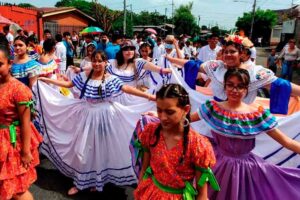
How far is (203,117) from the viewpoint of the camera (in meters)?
2.74

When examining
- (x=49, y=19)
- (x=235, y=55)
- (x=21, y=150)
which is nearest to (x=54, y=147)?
(x=21, y=150)

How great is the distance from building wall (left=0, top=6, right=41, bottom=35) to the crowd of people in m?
22.8

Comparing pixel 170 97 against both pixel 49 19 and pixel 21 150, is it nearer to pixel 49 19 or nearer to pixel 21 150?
pixel 21 150

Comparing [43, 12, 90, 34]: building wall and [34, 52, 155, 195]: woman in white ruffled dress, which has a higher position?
[43, 12, 90, 34]: building wall

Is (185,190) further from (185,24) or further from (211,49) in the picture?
(185,24)

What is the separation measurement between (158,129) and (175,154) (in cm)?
22

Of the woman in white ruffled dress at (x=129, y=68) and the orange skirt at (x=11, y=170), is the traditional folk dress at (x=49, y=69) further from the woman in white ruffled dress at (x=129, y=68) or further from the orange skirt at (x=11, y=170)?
the orange skirt at (x=11, y=170)

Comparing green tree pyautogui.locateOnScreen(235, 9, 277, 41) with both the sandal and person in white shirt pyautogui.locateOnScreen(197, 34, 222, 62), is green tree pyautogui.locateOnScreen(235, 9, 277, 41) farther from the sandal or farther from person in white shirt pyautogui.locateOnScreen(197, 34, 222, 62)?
the sandal

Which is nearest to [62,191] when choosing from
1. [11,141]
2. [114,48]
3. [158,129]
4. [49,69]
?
[11,141]

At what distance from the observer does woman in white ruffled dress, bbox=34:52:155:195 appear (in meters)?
3.84

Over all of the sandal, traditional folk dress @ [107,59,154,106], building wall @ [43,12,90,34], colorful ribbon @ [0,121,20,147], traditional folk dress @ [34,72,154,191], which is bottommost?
the sandal

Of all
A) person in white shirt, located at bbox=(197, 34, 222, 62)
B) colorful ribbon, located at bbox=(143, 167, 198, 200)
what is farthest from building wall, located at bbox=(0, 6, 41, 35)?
colorful ribbon, located at bbox=(143, 167, 198, 200)

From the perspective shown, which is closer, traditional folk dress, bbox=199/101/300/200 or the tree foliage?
traditional folk dress, bbox=199/101/300/200

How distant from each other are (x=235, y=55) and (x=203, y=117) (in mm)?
1056
